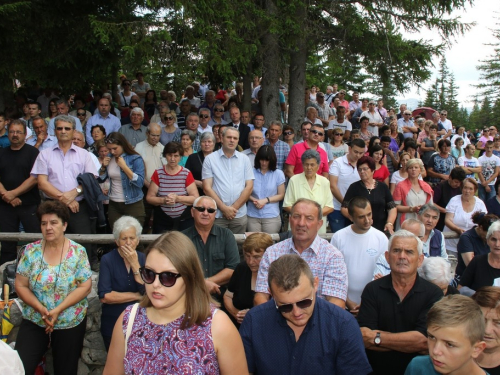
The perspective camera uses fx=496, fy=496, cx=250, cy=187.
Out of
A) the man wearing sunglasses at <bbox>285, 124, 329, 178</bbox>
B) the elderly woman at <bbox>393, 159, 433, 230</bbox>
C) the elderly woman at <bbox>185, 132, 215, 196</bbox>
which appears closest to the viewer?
the elderly woman at <bbox>185, 132, 215, 196</bbox>

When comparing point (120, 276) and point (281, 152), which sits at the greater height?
point (281, 152)

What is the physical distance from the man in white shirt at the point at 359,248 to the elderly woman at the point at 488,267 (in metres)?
0.97

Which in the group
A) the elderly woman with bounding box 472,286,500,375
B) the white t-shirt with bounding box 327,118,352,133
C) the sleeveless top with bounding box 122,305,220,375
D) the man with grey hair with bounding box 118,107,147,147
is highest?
the white t-shirt with bounding box 327,118,352,133

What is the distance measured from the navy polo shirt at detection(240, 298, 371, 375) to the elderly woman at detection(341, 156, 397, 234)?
3877 mm

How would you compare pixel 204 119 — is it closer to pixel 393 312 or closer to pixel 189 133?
pixel 189 133

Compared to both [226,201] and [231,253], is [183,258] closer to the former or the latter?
[231,253]

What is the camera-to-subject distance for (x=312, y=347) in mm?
3076

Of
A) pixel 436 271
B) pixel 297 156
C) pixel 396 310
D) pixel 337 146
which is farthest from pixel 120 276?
pixel 337 146

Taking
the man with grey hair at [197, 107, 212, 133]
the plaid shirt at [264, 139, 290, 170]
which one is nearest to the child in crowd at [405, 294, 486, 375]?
the plaid shirt at [264, 139, 290, 170]

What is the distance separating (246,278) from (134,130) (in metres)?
4.89

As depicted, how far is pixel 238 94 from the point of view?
13570 millimetres

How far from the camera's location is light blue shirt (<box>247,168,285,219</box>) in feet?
23.3

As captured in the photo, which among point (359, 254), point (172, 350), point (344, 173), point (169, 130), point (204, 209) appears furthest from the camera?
point (169, 130)

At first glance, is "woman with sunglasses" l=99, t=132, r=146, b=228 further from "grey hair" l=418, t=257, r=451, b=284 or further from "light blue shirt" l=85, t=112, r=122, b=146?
"grey hair" l=418, t=257, r=451, b=284
